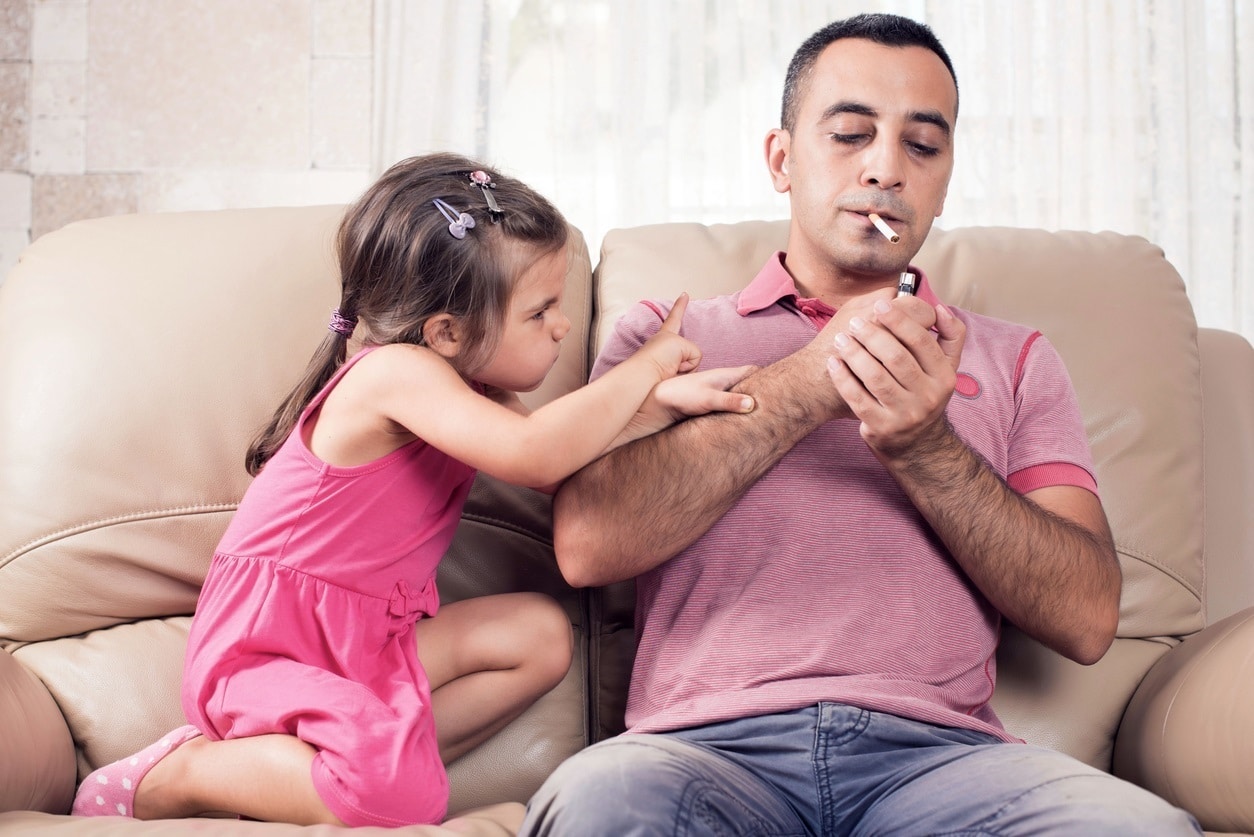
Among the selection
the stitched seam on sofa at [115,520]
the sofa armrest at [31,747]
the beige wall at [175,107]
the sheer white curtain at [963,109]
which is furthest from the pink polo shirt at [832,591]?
the beige wall at [175,107]

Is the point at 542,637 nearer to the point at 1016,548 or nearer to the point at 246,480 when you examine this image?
the point at 246,480

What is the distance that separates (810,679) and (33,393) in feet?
3.40

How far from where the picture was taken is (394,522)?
126 centimetres

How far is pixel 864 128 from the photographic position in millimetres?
1385

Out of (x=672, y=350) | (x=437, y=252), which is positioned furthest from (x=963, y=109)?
(x=437, y=252)

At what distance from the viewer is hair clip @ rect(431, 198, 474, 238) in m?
1.22

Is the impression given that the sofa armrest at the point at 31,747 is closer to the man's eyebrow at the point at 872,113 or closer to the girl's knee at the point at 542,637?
the girl's knee at the point at 542,637

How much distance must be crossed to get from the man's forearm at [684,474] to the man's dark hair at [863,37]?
19.5 inches

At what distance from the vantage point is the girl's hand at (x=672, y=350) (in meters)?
1.23

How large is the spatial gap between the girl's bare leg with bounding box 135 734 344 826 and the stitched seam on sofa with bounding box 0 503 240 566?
310mm

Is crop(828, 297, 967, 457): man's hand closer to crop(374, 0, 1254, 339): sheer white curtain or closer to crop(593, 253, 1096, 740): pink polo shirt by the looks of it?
crop(593, 253, 1096, 740): pink polo shirt

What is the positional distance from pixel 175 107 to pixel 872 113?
174 centimetres

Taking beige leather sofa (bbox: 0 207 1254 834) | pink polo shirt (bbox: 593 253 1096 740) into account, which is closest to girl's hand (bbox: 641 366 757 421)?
pink polo shirt (bbox: 593 253 1096 740)

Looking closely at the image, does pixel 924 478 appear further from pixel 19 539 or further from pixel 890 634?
pixel 19 539
